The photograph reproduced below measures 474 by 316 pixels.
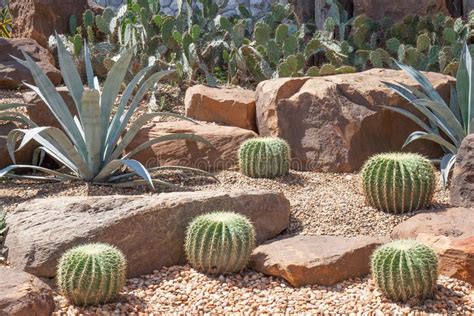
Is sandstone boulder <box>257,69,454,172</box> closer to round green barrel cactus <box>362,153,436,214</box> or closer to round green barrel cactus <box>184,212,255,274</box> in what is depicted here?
round green barrel cactus <box>362,153,436,214</box>

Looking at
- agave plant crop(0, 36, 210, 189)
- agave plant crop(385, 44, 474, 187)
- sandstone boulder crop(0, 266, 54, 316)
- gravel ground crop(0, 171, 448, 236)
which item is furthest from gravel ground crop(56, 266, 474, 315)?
agave plant crop(385, 44, 474, 187)

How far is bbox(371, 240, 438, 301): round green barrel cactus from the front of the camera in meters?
4.50

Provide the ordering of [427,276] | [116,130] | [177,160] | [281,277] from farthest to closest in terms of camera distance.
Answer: [177,160] → [116,130] → [281,277] → [427,276]

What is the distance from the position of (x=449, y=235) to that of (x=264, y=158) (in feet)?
5.59

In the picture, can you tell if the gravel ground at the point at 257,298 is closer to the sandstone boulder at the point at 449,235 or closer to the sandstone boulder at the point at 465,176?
the sandstone boulder at the point at 449,235

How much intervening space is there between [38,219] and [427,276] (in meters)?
2.27

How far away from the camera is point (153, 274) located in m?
5.12

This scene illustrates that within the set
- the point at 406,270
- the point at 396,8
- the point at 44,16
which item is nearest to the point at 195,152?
the point at 406,270

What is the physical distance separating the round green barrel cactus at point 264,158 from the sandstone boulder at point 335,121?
0.46m

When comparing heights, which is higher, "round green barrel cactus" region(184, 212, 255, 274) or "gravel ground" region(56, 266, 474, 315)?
"round green barrel cactus" region(184, 212, 255, 274)

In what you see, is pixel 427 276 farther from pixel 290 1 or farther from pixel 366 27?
pixel 290 1

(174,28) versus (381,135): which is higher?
(174,28)

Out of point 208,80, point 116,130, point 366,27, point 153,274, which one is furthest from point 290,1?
point 153,274

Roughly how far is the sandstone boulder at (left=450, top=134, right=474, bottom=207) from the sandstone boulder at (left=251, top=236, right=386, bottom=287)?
0.85 metres
